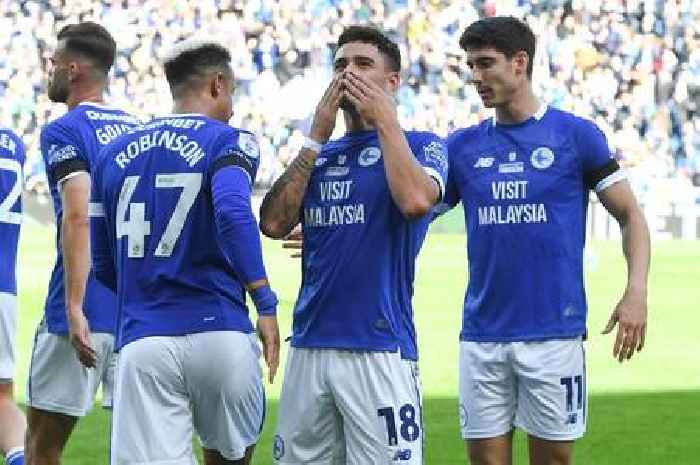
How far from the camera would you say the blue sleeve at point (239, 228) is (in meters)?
5.32

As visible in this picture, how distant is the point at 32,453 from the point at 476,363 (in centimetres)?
209

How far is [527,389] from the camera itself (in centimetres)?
684

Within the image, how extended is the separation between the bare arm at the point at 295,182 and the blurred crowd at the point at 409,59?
88.1ft

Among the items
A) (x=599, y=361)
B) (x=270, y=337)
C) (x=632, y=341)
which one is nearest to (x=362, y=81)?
(x=270, y=337)

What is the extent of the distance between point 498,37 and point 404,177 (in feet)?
5.14

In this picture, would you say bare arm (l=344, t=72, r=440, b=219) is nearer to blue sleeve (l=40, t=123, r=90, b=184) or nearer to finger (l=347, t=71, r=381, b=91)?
finger (l=347, t=71, r=381, b=91)

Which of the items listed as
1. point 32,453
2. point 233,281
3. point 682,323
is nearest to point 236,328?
point 233,281

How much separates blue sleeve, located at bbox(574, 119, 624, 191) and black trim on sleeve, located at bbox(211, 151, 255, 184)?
189 centimetres

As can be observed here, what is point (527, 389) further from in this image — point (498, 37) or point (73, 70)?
point (73, 70)

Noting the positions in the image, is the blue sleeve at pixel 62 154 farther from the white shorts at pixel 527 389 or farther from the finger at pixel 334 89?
the white shorts at pixel 527 389

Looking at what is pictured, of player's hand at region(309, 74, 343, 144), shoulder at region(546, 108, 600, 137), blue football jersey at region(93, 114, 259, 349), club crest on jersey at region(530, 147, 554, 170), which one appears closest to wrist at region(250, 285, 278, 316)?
blue football jersey at region(93, 114, 259, 349)

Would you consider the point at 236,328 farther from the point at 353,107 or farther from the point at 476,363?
the point at 476,363

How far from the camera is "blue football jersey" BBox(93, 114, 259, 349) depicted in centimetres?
555

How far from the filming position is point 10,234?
786 cm
